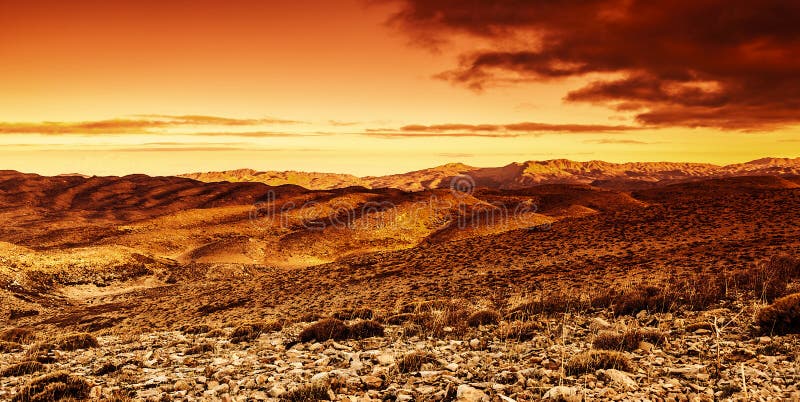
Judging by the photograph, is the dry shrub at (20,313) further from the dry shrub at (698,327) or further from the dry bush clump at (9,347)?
the dry shrub at (698,327)

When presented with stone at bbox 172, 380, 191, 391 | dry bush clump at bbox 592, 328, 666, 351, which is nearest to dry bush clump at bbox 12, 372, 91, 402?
stone at bbox 172, 380, 191, 391

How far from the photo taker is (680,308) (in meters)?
11.8

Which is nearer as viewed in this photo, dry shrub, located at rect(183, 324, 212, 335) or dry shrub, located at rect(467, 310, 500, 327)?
dry shrub, located at rect(467, 310, 500, 327)

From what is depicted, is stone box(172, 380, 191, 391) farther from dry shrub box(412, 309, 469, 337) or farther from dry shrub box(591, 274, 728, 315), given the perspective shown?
dry shrub box(591, 274, 728, 315)

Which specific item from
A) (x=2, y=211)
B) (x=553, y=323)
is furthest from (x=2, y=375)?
(x=2, y=211)

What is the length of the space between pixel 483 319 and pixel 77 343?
48.3 ft

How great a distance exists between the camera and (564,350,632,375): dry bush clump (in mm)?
7664

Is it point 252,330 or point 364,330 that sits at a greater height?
point 364,330

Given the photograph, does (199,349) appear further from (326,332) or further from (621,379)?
(621,379)

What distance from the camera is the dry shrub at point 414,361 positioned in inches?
341

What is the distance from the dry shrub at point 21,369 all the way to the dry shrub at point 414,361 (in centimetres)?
988

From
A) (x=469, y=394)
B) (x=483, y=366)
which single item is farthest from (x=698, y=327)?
(x=469, y=394)

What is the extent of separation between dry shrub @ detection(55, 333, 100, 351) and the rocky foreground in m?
2.34

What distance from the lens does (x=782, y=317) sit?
352 inches
